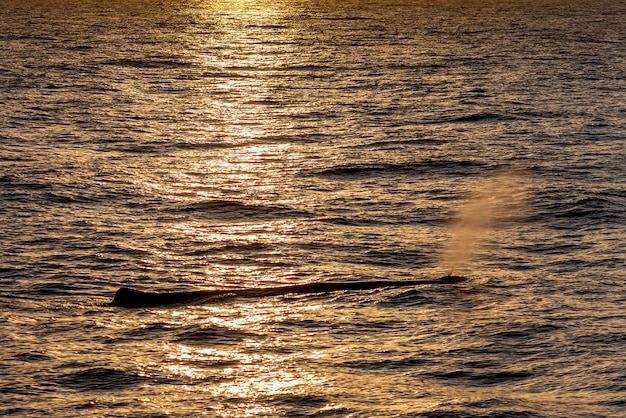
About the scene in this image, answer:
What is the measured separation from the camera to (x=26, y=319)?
17859mm

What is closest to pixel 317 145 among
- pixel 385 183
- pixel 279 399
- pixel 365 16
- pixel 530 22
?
pixel 385 183

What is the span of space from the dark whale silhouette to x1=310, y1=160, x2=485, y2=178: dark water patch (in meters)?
9.35

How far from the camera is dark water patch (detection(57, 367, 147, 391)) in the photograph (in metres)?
15.3

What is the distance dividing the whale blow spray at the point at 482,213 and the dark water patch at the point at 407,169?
3.66 feet

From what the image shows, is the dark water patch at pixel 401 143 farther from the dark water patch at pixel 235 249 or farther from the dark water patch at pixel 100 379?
the dark water patch at pixel 100 379

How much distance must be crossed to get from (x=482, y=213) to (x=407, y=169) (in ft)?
17.1

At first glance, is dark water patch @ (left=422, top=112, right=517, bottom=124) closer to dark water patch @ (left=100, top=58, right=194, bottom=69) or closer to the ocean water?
the ocean water

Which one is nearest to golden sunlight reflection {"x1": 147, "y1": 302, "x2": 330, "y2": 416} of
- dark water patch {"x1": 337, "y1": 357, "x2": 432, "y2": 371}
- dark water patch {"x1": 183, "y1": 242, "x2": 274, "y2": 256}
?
dark water patch {"x1": 337, "y1": 357, "x2": 432, "y2": 371}

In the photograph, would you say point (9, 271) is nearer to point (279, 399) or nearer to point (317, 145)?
point (279, 399)

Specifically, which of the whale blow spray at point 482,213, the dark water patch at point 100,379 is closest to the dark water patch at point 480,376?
the dark water patch at point 100,379

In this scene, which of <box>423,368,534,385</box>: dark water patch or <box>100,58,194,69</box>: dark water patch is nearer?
<box>423,368,534,385</box>: dark water patch

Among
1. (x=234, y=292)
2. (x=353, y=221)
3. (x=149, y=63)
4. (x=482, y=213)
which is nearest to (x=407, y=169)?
(x=482, y=213)

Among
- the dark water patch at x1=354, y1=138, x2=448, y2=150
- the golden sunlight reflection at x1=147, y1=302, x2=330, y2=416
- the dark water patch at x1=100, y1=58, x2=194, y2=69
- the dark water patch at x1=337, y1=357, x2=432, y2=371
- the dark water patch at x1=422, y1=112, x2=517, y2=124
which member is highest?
the dark water patch at x1=100, y1=58, x2=194, y2=69

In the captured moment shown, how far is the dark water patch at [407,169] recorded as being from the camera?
29234 millimetres
